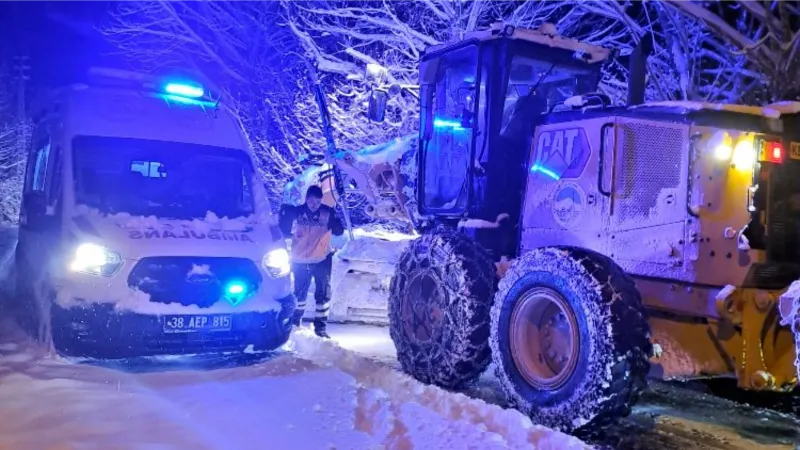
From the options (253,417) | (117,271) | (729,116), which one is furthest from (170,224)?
(729,116)

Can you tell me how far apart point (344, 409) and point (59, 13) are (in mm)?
31434

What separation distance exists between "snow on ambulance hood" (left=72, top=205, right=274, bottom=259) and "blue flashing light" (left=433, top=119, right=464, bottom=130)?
6.24 ft

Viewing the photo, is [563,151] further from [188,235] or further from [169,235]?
[169,235]

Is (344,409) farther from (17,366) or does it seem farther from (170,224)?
(17,366)

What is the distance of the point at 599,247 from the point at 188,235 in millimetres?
3364

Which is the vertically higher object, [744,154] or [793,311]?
[744,154]

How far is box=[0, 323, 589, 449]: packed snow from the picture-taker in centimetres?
424

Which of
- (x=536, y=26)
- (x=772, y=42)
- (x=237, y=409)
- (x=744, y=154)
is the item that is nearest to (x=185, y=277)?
(x=237, y=409)

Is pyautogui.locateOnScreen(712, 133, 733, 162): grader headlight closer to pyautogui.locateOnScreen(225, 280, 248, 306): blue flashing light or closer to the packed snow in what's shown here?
the packed snow

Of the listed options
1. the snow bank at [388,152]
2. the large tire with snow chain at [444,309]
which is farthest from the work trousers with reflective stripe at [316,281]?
the large tire with snow chain at [444,309]

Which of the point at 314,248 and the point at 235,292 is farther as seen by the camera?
the point at 314,248

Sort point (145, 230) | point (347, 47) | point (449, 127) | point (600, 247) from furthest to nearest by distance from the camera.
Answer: point (347, 47) < point (449, 127) < point (145, 230) < point (600, 247)

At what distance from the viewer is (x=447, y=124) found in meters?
6.70

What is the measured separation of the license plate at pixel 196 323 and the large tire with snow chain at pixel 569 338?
2.26 m
